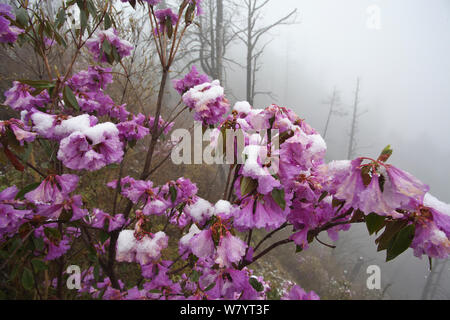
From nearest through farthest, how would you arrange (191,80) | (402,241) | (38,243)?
1. (402,241)
2. (38,243)
3. (191,80)

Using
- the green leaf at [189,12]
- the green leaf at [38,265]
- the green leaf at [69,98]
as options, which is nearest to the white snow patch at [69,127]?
the green leaf at [69,98]

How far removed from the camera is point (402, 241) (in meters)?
0.50

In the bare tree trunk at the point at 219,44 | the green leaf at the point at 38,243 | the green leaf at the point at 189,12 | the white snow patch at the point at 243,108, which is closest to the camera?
the white snow patch at the point at 243,108

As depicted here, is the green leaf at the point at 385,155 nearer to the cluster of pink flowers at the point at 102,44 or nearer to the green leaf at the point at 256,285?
the green leaf at the point at 256,285

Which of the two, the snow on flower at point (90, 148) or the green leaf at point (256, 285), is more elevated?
the snow on flower at point (90, 148)

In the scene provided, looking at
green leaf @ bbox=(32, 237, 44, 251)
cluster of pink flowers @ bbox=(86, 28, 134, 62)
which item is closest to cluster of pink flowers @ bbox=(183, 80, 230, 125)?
cluster of pink flowers @ bbox=(86, 28, 134, 62)

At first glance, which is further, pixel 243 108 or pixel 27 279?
pixel 27 279

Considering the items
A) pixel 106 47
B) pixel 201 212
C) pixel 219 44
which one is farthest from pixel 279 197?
pixel 219 44

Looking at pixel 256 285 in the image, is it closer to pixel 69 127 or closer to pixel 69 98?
pixel 69 127

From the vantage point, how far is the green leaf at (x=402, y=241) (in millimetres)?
489

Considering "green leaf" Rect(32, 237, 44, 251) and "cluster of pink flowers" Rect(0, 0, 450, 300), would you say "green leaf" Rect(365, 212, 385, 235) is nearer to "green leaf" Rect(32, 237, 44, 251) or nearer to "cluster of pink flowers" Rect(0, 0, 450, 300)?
"cluster of pink flowers" Rect(0, 0, 450, 300)

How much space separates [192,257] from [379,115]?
49.5m

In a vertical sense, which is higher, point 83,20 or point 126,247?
point 83,20

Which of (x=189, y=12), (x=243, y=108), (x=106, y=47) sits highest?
(x=189, y=12)
